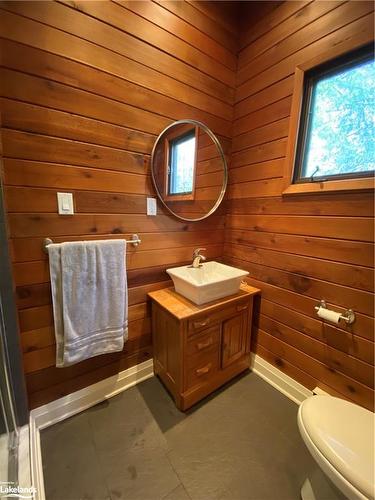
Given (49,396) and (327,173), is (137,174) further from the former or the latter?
(49,396)

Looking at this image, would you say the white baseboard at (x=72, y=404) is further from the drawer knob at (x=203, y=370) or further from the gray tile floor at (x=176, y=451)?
the drawer knob at (x=203, y=370)

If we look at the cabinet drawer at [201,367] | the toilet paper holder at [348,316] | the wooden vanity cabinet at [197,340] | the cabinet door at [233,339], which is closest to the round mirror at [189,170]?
the wooden vanity cabinet at [197,340]

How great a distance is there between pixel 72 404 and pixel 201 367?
0.85 m

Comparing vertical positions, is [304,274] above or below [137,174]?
below

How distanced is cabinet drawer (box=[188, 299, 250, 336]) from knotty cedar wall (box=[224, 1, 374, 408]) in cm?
25

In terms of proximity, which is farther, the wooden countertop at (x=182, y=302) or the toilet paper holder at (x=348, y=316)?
the wooden countertop at (x=182, y=302)

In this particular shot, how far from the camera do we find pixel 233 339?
5.07 feet

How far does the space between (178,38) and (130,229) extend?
4.29 ft

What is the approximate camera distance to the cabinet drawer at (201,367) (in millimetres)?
1347

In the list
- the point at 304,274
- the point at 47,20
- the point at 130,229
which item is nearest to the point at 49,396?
the point at 130,229

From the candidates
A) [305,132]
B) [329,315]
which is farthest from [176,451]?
[305,132]

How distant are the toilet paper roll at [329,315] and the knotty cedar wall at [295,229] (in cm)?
6

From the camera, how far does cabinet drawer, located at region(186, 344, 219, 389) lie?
1347mm

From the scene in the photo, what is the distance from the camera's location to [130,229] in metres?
1.39
